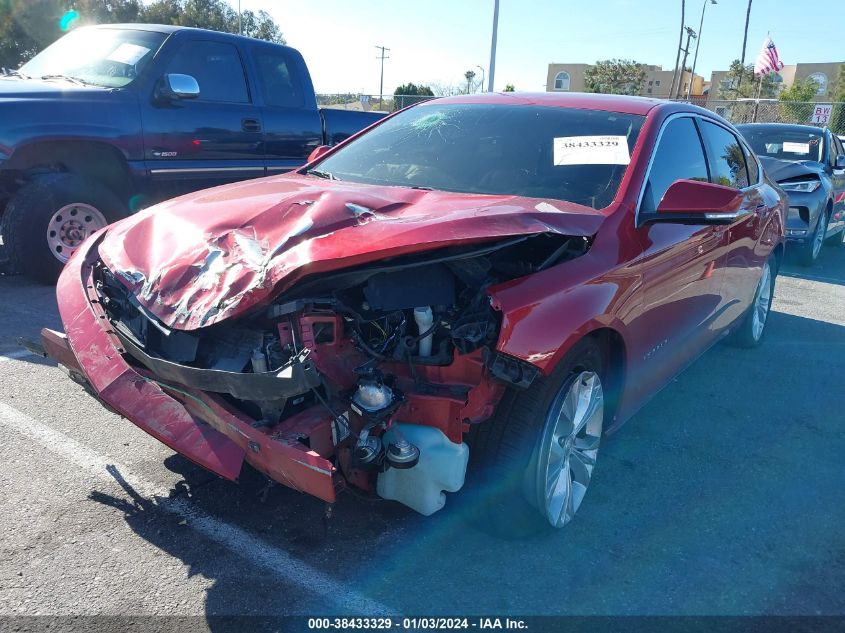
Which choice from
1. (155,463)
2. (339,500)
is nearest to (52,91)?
(155,463)

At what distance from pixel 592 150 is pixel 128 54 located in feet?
16.0

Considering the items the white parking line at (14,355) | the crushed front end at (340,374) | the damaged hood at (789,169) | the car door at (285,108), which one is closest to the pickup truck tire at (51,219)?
the white parking line at (14,355)

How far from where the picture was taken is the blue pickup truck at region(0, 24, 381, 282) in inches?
225

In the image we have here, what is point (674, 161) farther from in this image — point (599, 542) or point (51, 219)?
point (51, 219)

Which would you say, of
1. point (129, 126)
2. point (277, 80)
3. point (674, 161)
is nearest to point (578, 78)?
point (277, 80)

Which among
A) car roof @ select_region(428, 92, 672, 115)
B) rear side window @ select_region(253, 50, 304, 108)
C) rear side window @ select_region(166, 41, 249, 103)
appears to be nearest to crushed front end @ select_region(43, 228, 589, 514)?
car roof @ select_region(428, 92, 672, 115)

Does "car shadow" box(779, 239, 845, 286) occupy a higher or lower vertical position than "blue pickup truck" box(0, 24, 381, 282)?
lower

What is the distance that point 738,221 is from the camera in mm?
4230

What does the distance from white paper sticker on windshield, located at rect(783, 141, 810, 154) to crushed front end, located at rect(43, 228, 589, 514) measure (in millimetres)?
9084

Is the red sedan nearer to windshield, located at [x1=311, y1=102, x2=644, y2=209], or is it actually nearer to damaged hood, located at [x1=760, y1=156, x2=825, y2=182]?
windshield, located at [x1=311, y1=102, x2=644, y2=209]

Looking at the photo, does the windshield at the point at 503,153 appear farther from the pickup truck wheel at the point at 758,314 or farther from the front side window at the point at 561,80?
the front side window at the point at 561,80

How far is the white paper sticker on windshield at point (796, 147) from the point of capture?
9.98 meters

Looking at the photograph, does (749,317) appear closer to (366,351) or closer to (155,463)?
(366,351)

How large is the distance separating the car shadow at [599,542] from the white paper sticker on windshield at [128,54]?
4506mm
